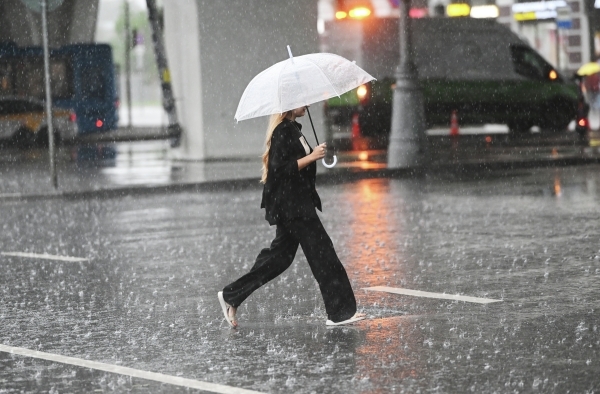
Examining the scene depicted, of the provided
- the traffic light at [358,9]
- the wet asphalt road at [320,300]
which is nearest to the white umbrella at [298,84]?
the wet asphalt road at [320,300]

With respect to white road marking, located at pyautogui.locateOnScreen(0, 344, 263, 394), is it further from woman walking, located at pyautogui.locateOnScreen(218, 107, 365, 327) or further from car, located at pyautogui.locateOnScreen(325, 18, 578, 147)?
car, located at pyautogui.locateOnScreen(325, 18, 578, 147)

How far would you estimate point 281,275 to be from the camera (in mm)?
11133

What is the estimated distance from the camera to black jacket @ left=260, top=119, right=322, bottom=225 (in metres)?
8.52

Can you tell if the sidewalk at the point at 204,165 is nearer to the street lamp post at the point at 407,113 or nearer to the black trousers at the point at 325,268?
the street lamp post at the point at 407,113

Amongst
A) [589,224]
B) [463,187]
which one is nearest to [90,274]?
[589,224]

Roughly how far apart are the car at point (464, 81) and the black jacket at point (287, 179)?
22521 millimetres

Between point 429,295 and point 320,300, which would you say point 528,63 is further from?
point 320,300

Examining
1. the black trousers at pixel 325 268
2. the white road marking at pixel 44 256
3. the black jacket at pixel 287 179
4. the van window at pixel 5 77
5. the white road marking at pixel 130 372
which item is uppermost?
the van window at pixel 5 77

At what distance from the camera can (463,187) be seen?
19625 millimetres

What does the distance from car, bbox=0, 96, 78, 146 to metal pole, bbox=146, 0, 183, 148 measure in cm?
732

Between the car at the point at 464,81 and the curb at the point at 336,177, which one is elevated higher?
the car at the point at 464,81

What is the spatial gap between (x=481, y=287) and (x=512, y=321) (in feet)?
5.11

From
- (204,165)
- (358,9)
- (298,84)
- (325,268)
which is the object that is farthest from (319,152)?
(358,9)

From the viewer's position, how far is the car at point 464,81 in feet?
106
